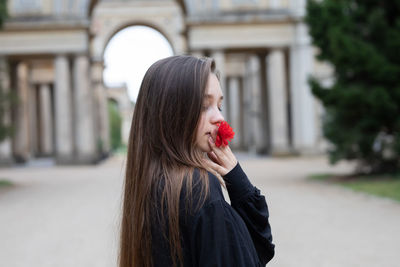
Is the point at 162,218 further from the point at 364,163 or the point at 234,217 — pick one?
the point at 364,163

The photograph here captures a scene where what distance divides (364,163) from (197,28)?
16322mm

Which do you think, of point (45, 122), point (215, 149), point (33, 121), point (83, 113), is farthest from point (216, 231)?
point (45, 122)

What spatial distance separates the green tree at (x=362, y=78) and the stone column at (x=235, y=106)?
31780mm

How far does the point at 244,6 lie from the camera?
1218 inches

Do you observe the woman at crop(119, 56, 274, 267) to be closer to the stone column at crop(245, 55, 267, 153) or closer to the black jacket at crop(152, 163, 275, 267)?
the black jacket at crop(152, 163, 275, 267)

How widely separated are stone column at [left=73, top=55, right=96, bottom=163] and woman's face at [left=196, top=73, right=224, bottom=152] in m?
29.3

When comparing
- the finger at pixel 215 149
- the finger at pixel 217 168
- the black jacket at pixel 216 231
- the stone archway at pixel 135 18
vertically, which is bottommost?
the black jacket at pixel 216 231

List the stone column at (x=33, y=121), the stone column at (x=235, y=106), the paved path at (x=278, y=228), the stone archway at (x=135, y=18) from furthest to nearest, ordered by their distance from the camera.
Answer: the stone column at (x=235, y=106)
the stone archway at (x=135, y=18)
the stone column at (x=33, y=121)
the paved path at (x=278, y=228)

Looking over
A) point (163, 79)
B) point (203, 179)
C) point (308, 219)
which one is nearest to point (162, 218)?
point (203, 179)

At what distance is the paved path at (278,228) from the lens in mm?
6672

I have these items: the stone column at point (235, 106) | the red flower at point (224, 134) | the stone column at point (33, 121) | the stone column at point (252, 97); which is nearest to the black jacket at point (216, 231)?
the red flower at point (224, 134)

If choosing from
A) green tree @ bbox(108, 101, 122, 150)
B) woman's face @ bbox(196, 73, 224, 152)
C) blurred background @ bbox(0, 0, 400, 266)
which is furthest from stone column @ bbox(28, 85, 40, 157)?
woman's face @ bbox(196, 73, 224, 152)

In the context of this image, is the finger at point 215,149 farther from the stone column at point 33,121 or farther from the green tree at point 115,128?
the green tree at point 115,128

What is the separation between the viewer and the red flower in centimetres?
177
